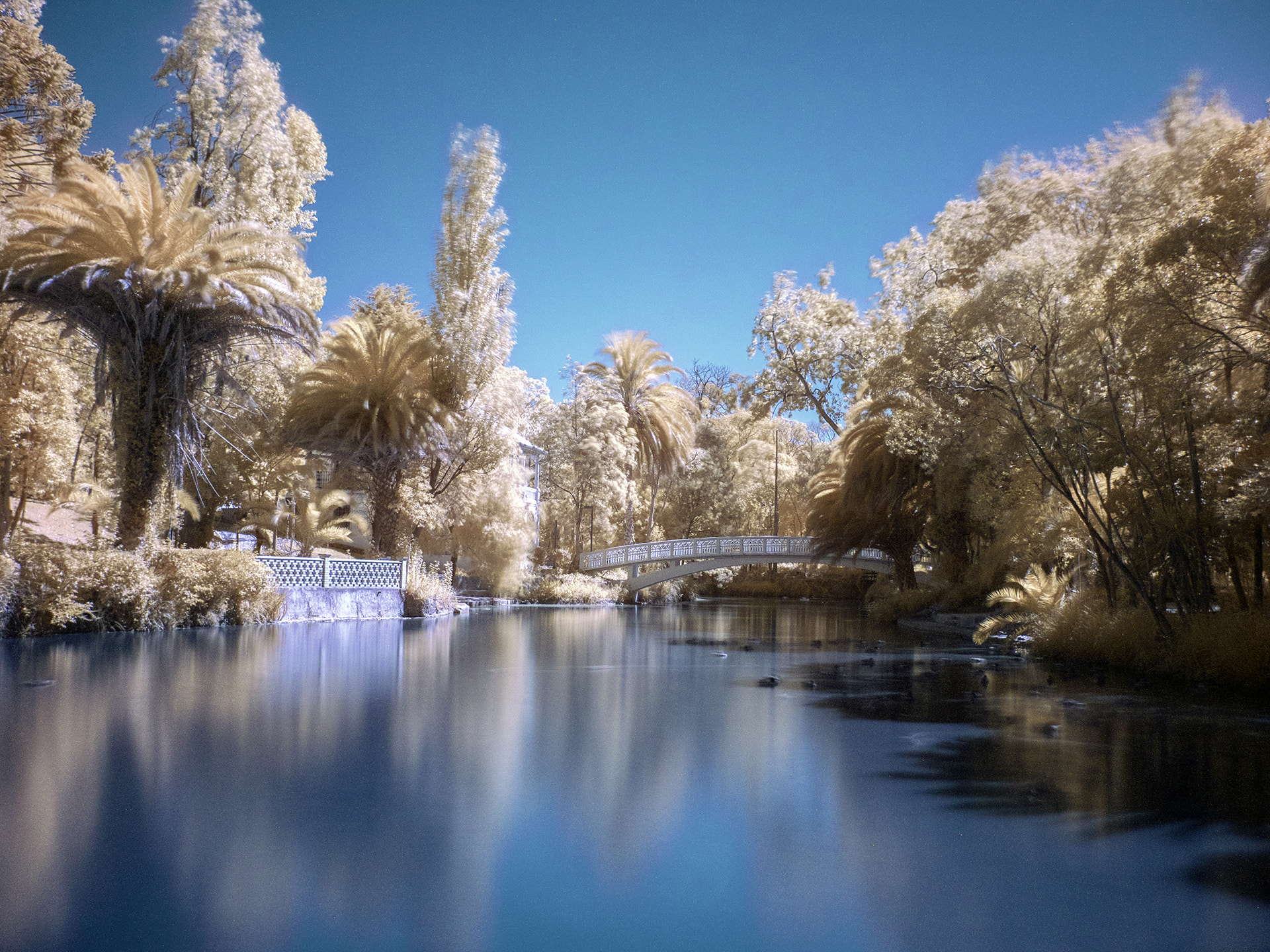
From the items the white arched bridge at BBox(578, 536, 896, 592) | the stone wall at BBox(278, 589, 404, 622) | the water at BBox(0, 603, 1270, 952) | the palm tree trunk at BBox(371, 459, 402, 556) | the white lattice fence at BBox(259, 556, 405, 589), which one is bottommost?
the water at BBox(0, 603, 1270, 952)

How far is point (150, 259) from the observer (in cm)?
1528

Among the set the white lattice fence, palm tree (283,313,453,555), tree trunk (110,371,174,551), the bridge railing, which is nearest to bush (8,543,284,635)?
tree trunk (110,371,174,551)

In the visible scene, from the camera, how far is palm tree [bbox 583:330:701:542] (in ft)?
121

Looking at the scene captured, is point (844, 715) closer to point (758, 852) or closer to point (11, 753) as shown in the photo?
point (758, 852)

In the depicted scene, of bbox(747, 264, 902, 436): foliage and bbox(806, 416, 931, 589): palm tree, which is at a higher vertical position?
bbox(747, 264, 902, 436): foliage

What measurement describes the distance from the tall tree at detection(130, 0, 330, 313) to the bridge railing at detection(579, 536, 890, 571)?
1526cm

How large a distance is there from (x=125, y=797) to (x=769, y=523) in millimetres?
41461

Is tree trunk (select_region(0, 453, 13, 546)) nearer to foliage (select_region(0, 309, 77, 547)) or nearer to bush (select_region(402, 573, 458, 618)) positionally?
foliage (select_region(0, 309, 77, 547))

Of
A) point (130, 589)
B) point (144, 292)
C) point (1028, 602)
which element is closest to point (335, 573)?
point (130, 589)

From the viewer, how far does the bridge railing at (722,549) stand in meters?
31.2

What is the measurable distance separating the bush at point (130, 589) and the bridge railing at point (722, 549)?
1666cm

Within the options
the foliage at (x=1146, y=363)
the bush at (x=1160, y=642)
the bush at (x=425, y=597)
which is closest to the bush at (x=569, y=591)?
the bush at (x=425, y=597)

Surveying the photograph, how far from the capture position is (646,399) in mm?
37062

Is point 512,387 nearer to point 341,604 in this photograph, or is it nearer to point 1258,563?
point 341,604
